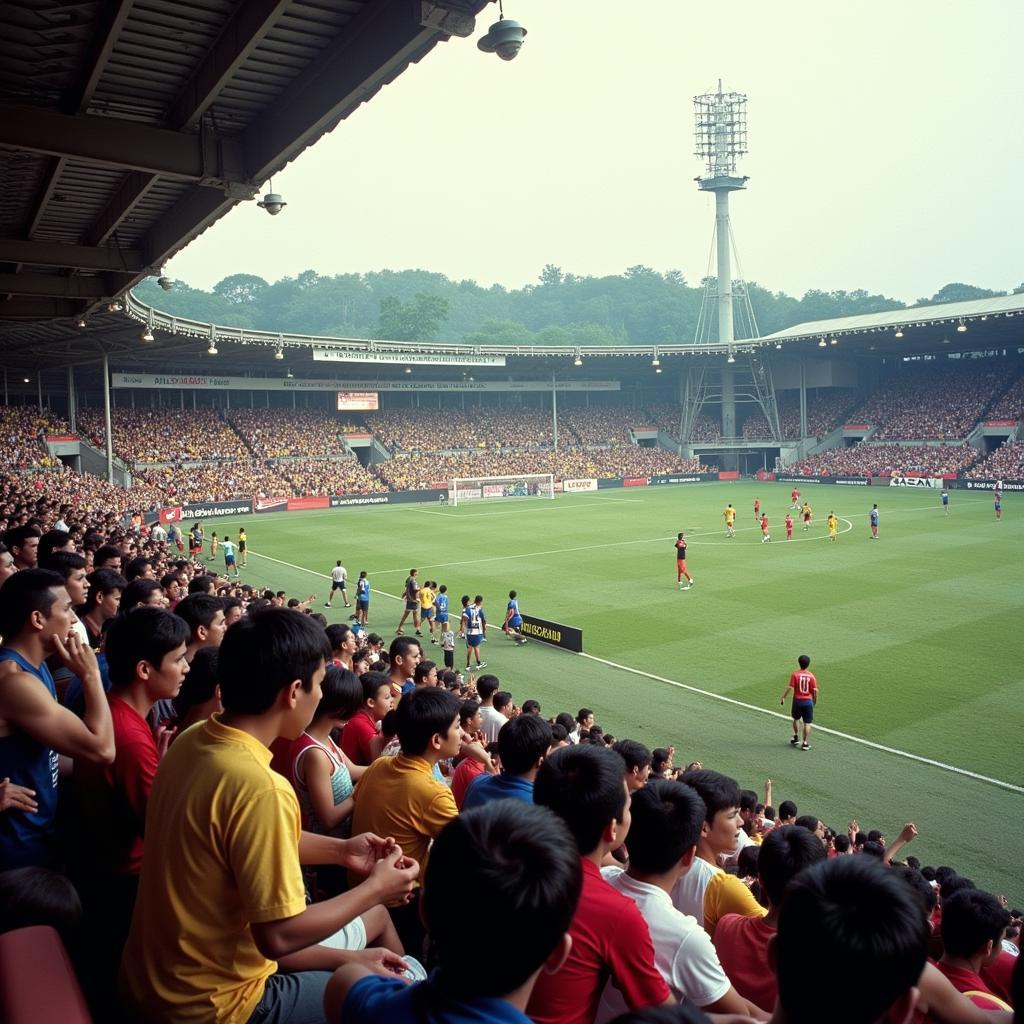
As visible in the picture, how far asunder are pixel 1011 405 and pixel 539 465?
34.3 meters

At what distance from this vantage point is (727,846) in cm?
507

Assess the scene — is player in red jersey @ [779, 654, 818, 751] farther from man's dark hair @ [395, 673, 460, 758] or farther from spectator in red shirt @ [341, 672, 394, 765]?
man's dark hair @ [395, 673, 460, 758]

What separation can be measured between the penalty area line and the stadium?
0.08 meters

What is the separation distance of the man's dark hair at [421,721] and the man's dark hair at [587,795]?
39.8 inches

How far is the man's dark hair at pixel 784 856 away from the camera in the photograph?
12.5ft

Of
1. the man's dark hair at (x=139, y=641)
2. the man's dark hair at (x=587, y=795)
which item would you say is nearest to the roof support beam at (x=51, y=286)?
the man's dark hair at (x=139, y=641)

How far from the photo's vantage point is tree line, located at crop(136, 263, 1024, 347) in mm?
118500

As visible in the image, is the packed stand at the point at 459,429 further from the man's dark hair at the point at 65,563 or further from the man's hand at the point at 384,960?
the man's hand at the point at 384,960

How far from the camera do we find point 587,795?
10.5 ft

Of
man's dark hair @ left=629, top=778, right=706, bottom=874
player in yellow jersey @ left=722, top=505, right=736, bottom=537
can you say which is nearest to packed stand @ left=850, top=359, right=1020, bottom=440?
player in yellow jersey @ left=722, top=505, right=736, bottom=537

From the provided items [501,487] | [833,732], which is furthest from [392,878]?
[501,487]

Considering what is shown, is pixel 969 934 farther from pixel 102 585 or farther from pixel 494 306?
pixel 494 306

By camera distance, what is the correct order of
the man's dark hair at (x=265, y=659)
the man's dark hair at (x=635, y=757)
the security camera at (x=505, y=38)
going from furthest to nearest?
the security camera at (x=505, y=38)
the man's dark hair at (x=635, y=757)
the man's dark hair at (x=265, y=659)

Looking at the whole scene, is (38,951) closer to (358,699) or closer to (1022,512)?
(358,699)
